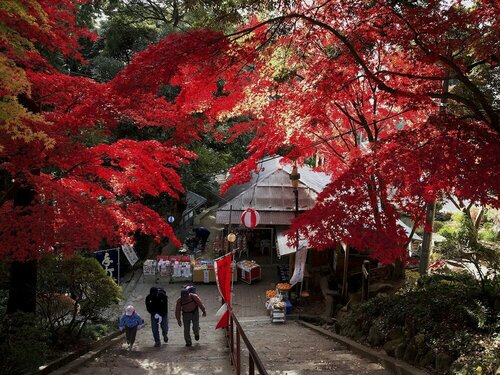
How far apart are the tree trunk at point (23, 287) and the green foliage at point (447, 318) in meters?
6.67

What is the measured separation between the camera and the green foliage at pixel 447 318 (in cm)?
523

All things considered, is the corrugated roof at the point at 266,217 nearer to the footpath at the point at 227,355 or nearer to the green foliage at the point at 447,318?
the footpath at the point at 227,355

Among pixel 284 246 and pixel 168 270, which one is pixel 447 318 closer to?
pixel 284 246

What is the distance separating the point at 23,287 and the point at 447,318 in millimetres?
7689

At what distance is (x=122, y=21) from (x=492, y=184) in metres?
18.2

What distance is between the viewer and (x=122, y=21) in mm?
19438

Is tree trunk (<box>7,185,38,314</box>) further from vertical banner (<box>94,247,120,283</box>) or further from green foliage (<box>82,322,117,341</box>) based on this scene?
vertical banner (<box>94,247,120,283</box>)

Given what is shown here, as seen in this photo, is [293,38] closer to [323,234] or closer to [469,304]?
[323,234]

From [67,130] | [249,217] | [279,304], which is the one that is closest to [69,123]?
[67,130]

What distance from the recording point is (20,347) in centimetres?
589

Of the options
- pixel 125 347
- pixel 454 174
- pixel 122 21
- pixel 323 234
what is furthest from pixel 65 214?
pixel 122 21

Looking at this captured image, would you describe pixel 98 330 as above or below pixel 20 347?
below

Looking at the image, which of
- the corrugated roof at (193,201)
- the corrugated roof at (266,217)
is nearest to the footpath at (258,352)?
the corrugated roof at (266,217)

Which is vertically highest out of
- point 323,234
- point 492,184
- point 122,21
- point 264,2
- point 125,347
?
point 122,21
